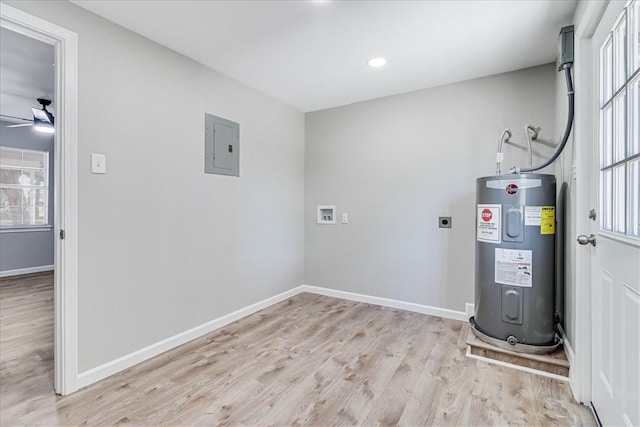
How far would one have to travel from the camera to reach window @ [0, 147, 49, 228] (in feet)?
16.0

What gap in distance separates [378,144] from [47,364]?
3.43 meters

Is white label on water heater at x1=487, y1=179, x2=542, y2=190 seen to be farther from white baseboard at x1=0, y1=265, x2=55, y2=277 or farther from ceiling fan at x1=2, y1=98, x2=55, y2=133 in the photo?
white baseboard at x1=0, y1=265, x2=55, y2=277

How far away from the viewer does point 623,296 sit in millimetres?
1275

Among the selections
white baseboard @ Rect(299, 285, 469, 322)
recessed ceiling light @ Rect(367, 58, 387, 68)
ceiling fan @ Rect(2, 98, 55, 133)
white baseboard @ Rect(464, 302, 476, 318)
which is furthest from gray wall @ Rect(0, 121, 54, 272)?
white baseboard @ Rect(464, 302, 476, 318)

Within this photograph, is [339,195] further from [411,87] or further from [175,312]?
[175,312]

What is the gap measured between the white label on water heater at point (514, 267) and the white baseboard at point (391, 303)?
90 cm

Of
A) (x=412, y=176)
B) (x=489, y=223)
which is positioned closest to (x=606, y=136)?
(x=489, y=223)

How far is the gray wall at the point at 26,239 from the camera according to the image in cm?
483

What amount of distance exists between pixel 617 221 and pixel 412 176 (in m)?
1.94

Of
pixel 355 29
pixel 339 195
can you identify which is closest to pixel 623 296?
pixel 355 29

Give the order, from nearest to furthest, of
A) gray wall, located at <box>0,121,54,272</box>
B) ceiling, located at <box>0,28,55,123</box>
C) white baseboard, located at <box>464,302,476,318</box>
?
1. ceiling, located at <box>0,28,55,123</box>
2. white baseboard, located at <box>464,302,476,318</box>
3. gray wall, located at <box>0,121,54,272</box>

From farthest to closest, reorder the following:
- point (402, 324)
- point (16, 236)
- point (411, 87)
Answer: point (16, 236), point (411, 87), point (402, 324)

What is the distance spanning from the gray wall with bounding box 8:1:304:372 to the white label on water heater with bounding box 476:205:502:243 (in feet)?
6.95

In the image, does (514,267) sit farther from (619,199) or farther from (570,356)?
(619,199)
